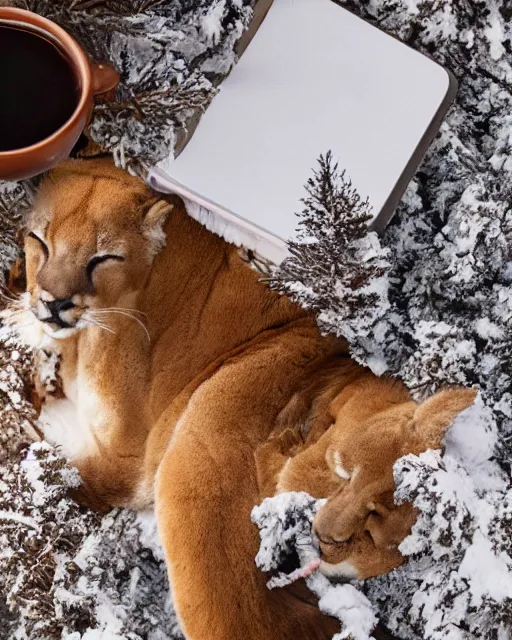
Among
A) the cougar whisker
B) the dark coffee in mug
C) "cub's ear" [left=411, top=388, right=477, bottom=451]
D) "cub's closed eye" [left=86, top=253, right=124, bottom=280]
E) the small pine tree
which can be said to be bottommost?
the cougar whisker

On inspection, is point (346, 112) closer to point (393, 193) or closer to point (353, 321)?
point (393, 193)

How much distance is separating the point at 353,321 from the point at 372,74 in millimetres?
300

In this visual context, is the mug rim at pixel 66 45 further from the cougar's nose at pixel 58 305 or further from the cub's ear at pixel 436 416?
the cub's ear at pixel 436 416

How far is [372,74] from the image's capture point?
896 mm

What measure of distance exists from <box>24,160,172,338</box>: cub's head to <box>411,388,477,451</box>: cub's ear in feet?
1.13

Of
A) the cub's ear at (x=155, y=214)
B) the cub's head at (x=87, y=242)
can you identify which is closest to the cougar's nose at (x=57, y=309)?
the cub's head at (x=87, y=242)

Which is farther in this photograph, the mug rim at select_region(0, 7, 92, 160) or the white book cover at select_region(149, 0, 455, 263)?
the white book cover at select_region(149, 0, 455, 263)

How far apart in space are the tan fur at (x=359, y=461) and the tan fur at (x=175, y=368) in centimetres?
4

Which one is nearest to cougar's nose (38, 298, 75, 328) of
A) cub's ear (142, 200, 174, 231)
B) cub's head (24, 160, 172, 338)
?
cub's head (24, 160, 172, 338)

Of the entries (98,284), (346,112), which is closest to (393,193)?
(346,112)

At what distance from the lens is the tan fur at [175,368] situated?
31.3 inches

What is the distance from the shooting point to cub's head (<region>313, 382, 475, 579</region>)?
2.58 feet

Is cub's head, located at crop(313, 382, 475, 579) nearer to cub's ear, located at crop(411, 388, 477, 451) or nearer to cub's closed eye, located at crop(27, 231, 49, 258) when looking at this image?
cub's ear, located at crop(411, 388, 477, 451)

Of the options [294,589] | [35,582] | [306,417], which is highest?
[306,417]
